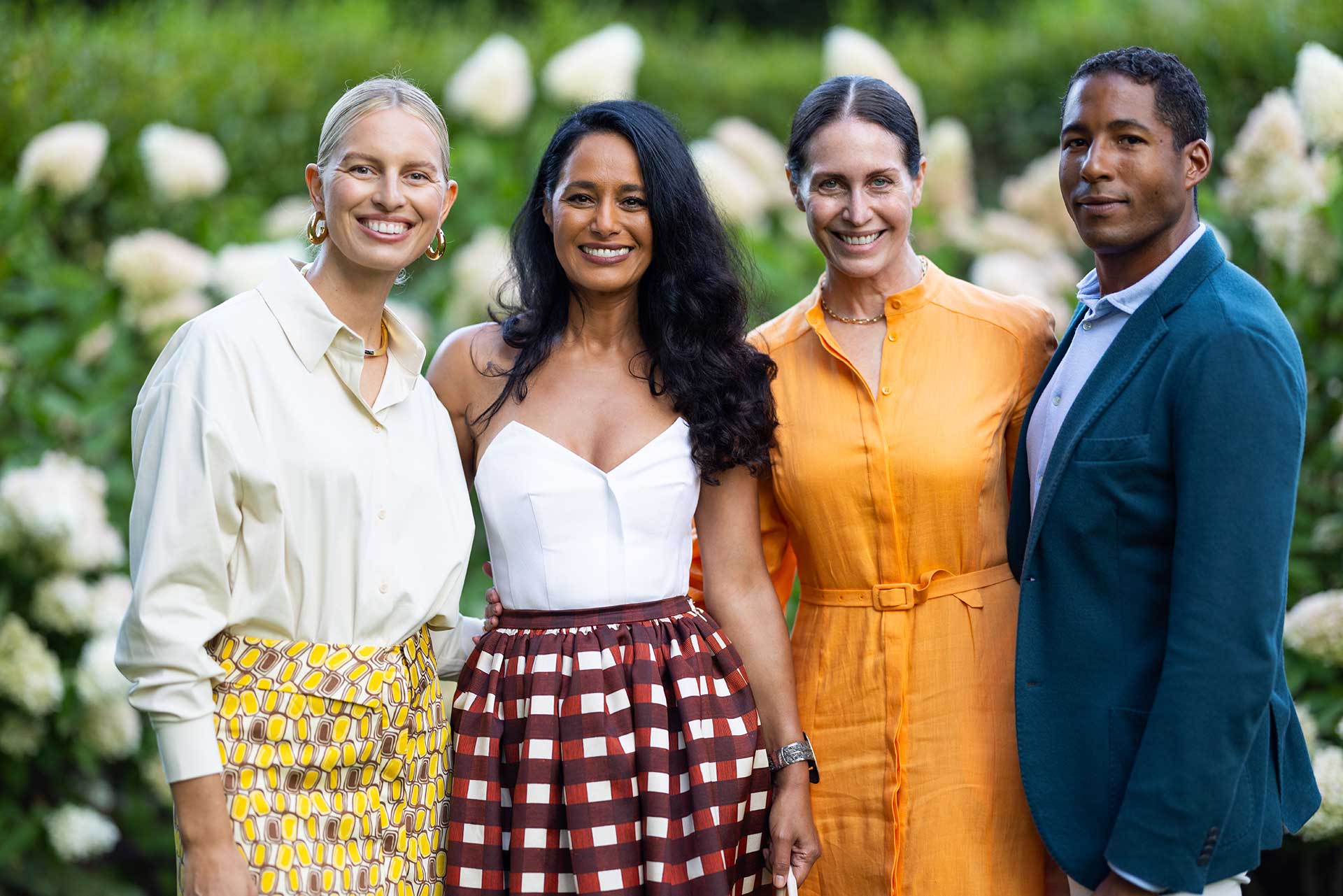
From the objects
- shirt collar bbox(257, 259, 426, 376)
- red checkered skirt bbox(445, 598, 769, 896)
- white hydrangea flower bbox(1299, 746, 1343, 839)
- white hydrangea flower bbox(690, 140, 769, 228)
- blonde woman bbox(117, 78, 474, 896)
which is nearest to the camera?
blonde woman bbox(117, 78, 474, 896)

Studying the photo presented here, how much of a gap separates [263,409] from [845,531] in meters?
1.24

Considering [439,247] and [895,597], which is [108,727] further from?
[895,597]

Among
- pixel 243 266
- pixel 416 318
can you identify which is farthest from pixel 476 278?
pixel 243 266

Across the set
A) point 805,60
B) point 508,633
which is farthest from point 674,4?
point 508,633

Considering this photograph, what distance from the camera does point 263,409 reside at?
2.36m

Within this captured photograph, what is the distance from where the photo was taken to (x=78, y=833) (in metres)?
3.98

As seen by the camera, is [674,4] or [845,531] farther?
[674,4]

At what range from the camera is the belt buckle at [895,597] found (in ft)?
9.26

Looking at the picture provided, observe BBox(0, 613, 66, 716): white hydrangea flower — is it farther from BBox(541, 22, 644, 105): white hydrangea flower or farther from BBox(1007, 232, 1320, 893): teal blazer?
BBox(541, 22, 644, 105): white hydrangea flower

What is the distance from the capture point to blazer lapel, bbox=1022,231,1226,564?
234cm

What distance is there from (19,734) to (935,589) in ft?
9.42

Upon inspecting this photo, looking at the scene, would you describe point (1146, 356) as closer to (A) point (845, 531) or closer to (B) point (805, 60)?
(A) point (845, 531)

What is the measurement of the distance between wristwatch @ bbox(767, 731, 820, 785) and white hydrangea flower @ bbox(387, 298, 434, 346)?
207 cm

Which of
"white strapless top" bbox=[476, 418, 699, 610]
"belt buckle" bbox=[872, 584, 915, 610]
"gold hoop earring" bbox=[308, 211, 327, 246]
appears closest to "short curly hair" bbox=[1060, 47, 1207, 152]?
"belt buckle" bbox=[872, 584, 915, 610]
